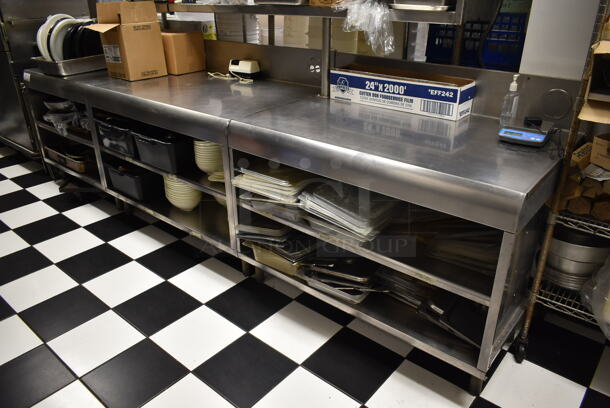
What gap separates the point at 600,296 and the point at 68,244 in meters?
2.52

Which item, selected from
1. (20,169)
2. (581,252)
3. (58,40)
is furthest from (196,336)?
(20,169)

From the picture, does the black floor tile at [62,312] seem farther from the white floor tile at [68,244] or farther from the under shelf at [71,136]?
the under shelf at [71,136]

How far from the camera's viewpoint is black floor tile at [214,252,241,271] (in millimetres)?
2306

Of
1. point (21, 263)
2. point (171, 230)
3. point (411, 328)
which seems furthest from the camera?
point (171, 230)

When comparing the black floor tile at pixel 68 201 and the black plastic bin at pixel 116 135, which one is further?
the black floor tile at pixel 68 201

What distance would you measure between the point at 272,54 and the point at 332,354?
1.60 metres

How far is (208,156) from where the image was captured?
85.7 inches

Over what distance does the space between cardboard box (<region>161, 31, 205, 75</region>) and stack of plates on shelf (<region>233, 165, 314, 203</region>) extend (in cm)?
114

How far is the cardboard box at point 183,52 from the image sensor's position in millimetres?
2623

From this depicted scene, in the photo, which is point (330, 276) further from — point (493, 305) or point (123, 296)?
point (123, 296)

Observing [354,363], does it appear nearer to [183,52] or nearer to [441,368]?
[441,368]

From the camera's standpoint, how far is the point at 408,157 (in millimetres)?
1431

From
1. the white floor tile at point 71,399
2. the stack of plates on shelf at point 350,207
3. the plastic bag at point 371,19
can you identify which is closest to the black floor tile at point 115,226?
the white floor tile at point 71,399

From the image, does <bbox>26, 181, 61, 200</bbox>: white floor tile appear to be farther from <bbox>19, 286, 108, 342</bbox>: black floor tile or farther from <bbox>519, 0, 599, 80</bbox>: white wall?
<bbox>519, 0, 599, 80</bbox>: white wall
